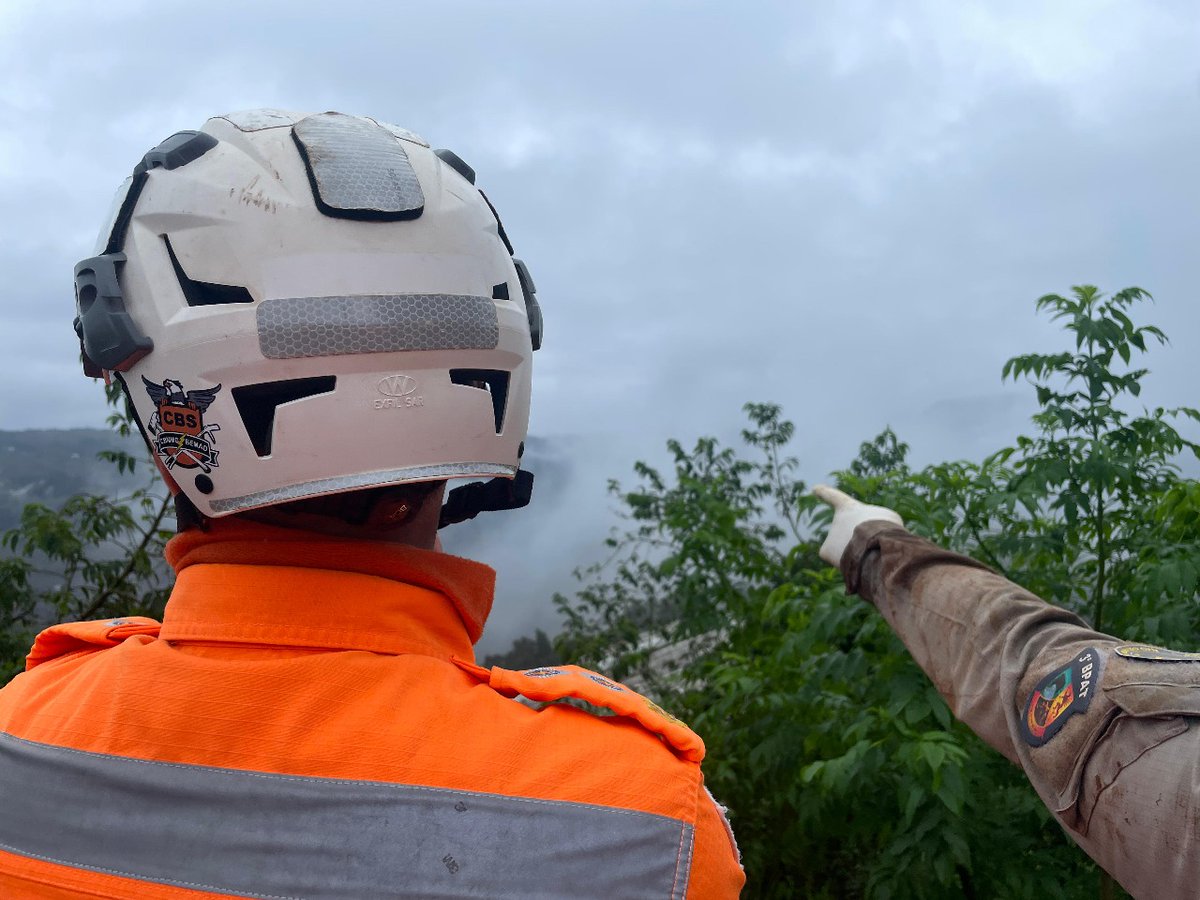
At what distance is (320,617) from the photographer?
4.62 ft

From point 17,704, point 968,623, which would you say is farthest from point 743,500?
point 17,704

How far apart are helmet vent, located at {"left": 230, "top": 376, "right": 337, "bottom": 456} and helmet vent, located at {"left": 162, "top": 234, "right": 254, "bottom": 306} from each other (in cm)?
15

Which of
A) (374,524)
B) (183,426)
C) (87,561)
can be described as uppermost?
(183,426)

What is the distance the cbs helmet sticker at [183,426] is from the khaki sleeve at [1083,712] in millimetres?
1346

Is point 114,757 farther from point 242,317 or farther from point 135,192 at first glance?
point 135,192

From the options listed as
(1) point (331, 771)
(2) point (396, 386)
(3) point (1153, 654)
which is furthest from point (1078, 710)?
(2) point (396, 386)

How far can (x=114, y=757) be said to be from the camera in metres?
1.29

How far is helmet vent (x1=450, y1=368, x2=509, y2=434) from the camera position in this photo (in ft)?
5.94

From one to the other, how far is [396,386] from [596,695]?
620mm

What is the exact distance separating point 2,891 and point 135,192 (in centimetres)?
113

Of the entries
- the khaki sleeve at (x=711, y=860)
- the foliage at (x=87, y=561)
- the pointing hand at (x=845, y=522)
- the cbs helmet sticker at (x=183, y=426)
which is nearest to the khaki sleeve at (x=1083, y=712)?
the pointing hand at (x=845, y=522)

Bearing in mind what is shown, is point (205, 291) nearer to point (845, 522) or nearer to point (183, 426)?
point (183, 426)

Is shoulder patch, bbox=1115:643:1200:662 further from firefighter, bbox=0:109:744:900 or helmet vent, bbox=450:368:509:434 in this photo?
helmet vent, bbox=450:368:509:434

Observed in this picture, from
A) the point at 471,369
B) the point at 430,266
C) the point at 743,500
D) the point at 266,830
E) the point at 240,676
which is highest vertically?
the point at 430,266
